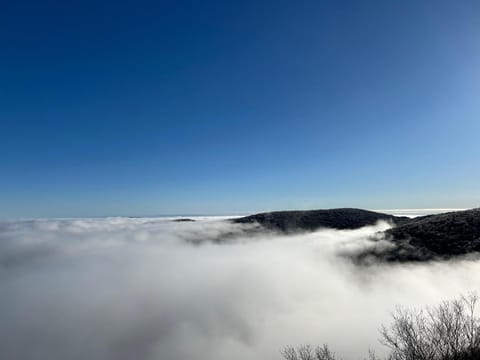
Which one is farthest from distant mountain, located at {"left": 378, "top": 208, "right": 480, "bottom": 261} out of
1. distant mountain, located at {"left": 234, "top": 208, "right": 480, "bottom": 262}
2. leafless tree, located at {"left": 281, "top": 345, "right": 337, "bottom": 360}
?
leafless tree, located at {"left": 281, "top": 345, "right": 337, "bottom": 360}

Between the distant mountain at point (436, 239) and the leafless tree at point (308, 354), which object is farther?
the distant mountain at point (436, 239)

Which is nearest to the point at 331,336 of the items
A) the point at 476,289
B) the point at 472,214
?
the point at 476,289

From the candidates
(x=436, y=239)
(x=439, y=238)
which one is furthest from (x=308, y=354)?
(x=436, y=239)

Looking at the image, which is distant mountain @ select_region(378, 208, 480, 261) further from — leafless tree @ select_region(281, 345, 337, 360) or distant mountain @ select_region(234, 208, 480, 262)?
leafless tree @ select_region(281, 345, 337, 360)

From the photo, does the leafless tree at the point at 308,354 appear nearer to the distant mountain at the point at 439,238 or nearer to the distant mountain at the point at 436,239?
the distant mountain at the point at 436,239

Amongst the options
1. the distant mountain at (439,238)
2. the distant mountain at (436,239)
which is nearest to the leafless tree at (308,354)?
the distant mountain at (436,239)

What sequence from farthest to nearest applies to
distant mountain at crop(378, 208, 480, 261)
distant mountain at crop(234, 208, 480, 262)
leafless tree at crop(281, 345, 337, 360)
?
distant mountain at crop(234, 208, 480, 262) < distant mountain at crop(378, 208, 480, 261) < leafless tree at crop(281, 345, 337, 360)

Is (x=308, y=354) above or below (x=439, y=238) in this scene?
above

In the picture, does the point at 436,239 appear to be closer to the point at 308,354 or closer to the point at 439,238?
the point at 439,238

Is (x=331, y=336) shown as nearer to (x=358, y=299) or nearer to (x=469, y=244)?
(x=358, y=299)

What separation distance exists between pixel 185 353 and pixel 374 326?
429ft

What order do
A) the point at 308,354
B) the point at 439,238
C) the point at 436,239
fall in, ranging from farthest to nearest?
the point at 436,239, the point at 439,238, the point at 308,354

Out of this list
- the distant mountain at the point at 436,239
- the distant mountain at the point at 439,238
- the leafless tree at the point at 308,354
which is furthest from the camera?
the distant mountain at the point at 436,239

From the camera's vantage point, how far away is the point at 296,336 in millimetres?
179625
